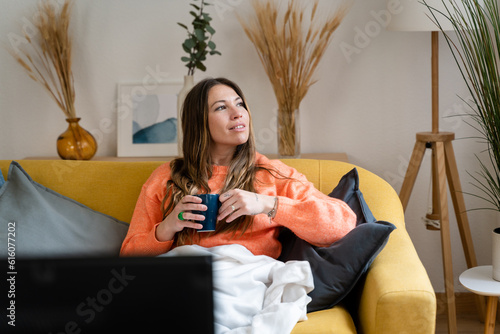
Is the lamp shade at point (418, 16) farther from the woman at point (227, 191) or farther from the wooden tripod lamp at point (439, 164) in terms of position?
the woman at point (227, 191)

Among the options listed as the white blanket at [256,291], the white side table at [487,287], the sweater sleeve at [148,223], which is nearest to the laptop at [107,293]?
the white blanket at [256,291]

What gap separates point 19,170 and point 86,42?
95cm

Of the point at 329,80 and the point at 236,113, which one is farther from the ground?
the point at 329,80

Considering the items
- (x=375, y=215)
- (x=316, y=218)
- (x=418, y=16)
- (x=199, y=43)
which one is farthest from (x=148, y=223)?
(x=418, y=16)

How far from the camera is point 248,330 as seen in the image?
1528mm

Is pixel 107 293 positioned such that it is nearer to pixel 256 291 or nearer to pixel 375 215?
pixel 256 291

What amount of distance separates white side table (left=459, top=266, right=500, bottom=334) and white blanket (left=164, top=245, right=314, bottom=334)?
0.77 meters

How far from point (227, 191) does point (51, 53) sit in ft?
4.80

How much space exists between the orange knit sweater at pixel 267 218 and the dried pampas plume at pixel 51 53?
2.95 feet

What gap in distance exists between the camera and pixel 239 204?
174 centimetres

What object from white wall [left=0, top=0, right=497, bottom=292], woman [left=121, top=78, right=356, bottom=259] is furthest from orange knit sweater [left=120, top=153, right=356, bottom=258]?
white wall [left=0, top=0, right=497, bottom=292]

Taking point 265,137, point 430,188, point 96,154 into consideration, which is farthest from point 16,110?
point 430,188

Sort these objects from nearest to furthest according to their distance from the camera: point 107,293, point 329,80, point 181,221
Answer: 1. point 107,293
2. point 181,221
3. point 329,80

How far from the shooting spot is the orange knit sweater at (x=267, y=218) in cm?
181
